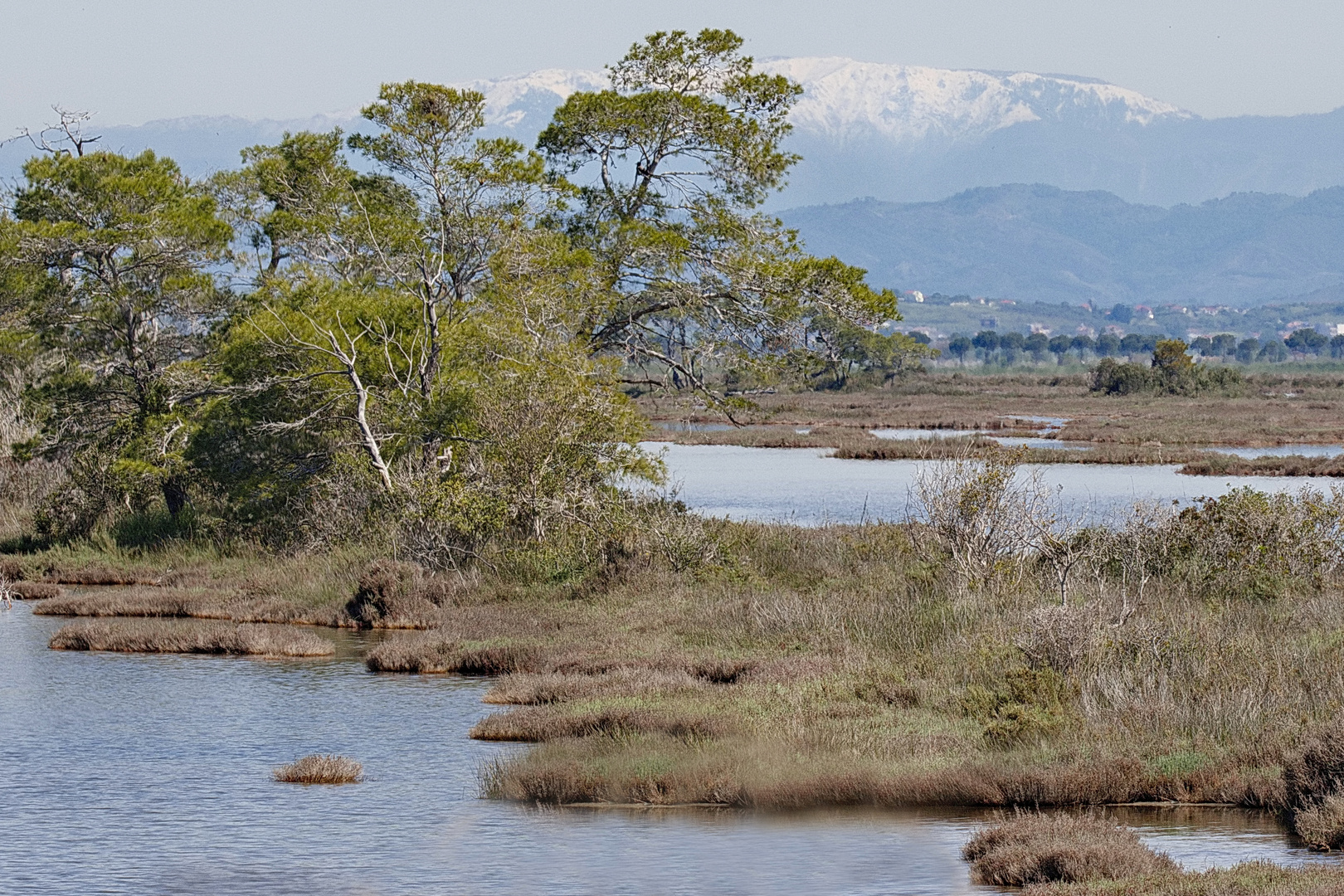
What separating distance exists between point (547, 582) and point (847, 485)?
30.3 m

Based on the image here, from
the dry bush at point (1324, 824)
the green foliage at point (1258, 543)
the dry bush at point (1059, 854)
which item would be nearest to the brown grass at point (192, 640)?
the green foliage at point (1258, 543)

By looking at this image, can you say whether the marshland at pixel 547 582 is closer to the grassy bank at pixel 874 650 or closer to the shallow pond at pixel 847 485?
the grassy bank at pixel 874 650

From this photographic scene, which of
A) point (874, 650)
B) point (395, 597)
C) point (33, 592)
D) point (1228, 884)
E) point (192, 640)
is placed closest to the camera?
point (1228, 884)

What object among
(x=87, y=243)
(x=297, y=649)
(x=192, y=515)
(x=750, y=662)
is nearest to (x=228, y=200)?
(x=87, y=243)

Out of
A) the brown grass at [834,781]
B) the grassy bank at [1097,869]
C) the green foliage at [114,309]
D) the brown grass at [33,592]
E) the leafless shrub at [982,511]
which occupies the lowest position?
the brown grass at [33,592]

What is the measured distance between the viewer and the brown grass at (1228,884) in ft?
32.9

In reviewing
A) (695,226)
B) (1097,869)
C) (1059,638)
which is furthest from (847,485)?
(1097,869)

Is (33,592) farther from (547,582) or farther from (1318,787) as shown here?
(1318,787)

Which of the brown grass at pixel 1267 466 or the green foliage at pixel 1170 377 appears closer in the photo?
the brown grass at pixel 1267 466

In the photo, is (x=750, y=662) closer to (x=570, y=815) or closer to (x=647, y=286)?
(x=570, y=815)

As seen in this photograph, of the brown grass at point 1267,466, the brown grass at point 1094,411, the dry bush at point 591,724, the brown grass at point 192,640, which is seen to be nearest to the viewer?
the dry bush at point 591,724

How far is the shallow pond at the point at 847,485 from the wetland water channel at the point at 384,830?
21597 mm

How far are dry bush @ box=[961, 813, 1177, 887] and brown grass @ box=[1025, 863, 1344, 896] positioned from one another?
25cm

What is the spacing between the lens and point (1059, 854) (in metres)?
11.3
